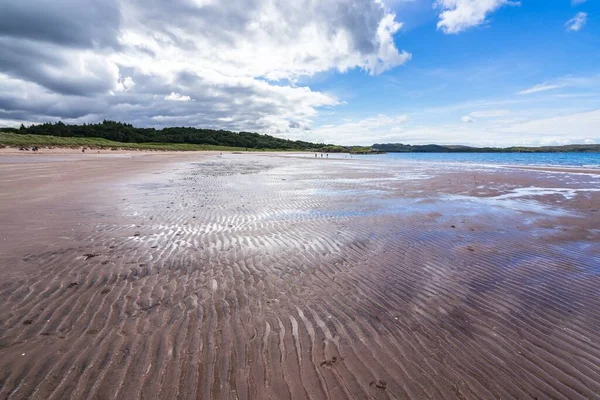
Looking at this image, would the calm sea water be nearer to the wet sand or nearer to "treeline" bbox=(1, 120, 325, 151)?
the wet sand

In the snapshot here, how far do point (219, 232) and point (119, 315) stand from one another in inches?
182

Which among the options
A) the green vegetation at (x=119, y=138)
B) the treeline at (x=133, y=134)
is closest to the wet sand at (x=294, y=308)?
the green vegetation at (x=119, y=138)

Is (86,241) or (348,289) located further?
(86,241)

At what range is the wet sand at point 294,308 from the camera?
3336 mm

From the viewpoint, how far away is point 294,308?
488 cm

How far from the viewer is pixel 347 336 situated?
417 cm

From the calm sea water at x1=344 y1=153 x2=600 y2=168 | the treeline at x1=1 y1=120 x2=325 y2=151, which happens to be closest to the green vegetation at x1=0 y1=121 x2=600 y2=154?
the treeline at x1=1 y1=120 x2=325 y2=151

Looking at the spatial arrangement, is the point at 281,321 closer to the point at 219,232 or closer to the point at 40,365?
the point at 40,365

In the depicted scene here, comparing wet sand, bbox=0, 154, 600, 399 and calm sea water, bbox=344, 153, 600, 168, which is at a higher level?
A: wet sand, bbox=0, 154, 600, 399

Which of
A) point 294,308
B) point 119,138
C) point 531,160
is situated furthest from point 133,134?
point 294,308

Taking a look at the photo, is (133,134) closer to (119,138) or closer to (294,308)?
(119,138)

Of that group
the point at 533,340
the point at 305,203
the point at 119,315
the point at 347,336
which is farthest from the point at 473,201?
the point at 119,315

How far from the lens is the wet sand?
334cm

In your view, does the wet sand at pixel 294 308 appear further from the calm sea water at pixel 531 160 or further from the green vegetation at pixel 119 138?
the green vegetation at pixel 119 138
